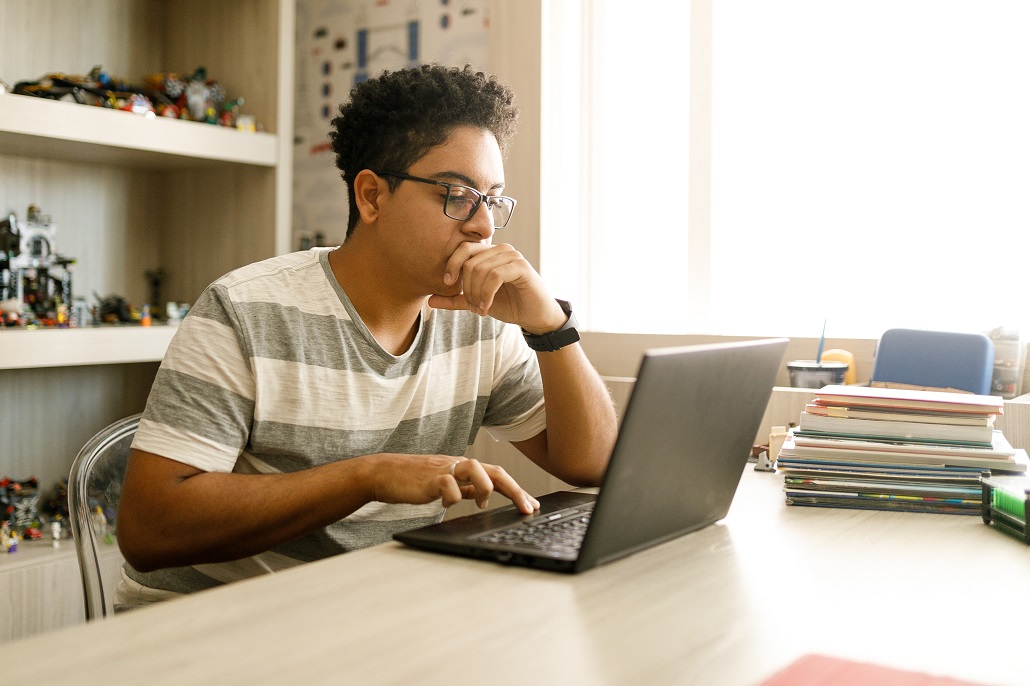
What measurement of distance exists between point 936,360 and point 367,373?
1122 millimetres

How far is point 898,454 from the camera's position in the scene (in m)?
1.25

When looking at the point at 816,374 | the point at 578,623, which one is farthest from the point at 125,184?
the point at 578,623

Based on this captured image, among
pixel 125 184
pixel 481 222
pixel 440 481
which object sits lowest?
pixel 440 481

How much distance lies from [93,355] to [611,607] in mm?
1846

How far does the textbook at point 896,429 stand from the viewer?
4.07ft

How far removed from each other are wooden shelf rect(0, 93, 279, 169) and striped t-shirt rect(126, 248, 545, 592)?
42.2 inches

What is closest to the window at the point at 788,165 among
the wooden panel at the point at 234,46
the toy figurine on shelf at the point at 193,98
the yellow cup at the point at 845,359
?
the yellow cup at the point at 845,359

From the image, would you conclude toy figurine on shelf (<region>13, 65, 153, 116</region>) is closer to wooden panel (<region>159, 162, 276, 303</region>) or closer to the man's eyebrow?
wooden panel (<region>159, 162, 276, 303</region>)

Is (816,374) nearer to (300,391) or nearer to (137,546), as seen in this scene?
(300,391)

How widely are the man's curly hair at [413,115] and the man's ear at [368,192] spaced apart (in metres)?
0.02

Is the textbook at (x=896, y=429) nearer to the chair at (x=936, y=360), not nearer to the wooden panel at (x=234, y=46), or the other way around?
the chair at (x=936, y=360)

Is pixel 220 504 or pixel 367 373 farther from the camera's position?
pixel 367 373

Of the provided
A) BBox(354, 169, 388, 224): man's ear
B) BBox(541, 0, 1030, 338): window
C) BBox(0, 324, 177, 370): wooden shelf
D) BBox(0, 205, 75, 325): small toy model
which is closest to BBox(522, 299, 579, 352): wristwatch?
BBox(354, 169, 388, 224): man's ear

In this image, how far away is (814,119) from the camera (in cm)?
226
